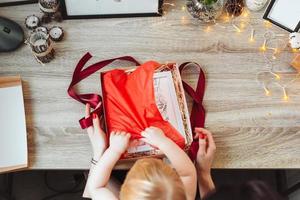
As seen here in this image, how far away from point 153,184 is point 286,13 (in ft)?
2.14

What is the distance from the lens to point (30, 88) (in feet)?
3.50

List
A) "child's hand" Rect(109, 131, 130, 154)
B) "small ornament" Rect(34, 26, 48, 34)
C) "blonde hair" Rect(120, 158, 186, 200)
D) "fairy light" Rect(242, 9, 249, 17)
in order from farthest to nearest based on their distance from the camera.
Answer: "fairy light" Rect(242, 9, 249, 17) < "small ornament" Rect(34, 26, 48, 34) < "child's hand" Rect(109, 131, 130, 154) < "blonde hair" Rect(120, 158, 186, 200)

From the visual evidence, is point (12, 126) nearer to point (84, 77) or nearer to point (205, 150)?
point (84, 77)

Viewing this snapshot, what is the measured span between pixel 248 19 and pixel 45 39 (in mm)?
590

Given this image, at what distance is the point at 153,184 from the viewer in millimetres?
793

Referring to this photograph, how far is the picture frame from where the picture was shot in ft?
3.62

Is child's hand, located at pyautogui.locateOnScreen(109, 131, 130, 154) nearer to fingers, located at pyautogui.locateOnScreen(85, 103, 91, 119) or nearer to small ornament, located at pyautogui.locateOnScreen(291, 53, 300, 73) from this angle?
fingers, located at pyautogui.locateOnScreen(85, 103, 91, 119)

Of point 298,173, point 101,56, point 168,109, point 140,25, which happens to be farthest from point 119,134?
point 298,173

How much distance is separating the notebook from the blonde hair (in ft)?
1.04

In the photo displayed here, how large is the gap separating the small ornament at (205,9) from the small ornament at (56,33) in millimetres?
374

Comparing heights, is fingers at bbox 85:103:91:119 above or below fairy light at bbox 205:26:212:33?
below

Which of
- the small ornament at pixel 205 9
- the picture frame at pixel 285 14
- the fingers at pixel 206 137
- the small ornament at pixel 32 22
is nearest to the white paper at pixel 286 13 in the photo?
the picture frame at pixel 285 14

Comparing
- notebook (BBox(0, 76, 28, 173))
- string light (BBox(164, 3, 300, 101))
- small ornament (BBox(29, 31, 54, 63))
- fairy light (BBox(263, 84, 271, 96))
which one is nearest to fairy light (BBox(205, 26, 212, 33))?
string light (BBox(164, 3, 300, 101))

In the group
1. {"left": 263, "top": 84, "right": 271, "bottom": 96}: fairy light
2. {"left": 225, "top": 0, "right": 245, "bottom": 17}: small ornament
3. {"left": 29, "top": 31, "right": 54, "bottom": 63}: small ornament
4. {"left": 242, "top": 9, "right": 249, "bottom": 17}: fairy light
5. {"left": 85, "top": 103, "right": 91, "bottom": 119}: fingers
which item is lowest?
{"left": 85, "top": 103, "right": 91, "bottom": 119}: fingers
